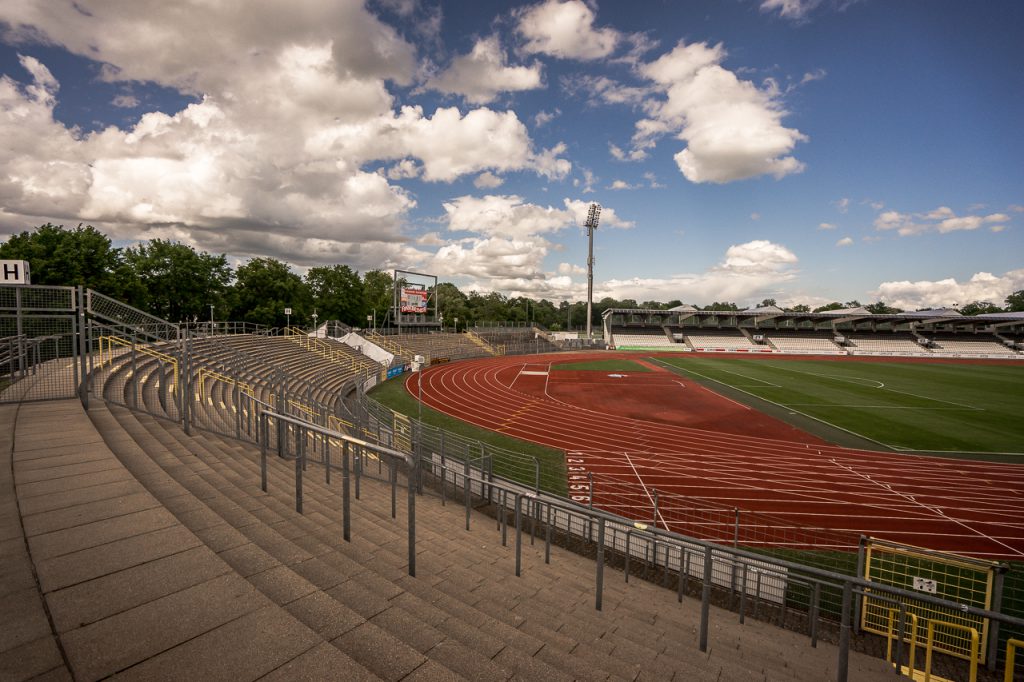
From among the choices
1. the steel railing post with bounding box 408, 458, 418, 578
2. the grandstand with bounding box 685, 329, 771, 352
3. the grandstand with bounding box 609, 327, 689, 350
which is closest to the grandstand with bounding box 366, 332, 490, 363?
the grandstand with bounding box 609, 327, 689, 350

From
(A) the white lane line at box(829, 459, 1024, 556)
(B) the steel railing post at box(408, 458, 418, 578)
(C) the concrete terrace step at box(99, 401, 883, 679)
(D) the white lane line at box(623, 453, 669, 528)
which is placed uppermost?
(B) the steel railing post at box(408, 458, 418, 578)

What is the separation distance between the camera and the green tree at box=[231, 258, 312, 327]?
52.3 meters

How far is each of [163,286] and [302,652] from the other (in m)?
55.4

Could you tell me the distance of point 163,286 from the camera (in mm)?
44781

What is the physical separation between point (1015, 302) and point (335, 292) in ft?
682

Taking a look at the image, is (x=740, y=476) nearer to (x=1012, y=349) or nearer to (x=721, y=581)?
(x=721, y=581)

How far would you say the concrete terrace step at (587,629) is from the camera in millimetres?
3879

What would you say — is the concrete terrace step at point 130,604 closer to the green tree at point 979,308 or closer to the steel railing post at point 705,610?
the steel railing post at point 705,610

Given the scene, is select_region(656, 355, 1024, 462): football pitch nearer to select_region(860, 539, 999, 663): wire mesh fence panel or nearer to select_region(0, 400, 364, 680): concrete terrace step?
select_region(860, 539, 999, 663): wire mesh fence panel

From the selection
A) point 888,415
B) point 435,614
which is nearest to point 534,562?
point 435,614

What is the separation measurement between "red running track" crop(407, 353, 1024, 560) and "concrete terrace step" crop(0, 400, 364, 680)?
33.6 feet

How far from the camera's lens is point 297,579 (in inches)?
135

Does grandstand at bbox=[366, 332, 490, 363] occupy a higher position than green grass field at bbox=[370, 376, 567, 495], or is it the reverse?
grandstand at bbox=[366, 332, 490, 363]

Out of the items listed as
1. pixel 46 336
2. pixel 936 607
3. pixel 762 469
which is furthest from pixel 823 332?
pixel 46 336
